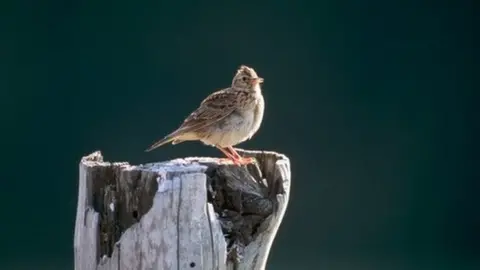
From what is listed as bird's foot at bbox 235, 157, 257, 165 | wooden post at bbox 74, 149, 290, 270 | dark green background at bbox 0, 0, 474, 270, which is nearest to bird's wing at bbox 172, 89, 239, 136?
bird's foot at bbox 235, 157, 257, 165

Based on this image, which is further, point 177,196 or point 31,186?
point 31,186

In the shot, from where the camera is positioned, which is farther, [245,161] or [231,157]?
[231,157]

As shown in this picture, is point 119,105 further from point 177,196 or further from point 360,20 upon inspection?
point 177,196

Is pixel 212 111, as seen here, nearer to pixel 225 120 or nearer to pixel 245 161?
pixel 225 120

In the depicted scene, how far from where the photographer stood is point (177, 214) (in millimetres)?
4195

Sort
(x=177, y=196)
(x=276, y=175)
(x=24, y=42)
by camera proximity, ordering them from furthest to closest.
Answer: (x=24, y=42), (x=276, y=175), (x=177, y=196)

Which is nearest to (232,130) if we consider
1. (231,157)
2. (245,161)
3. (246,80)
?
(246,80)

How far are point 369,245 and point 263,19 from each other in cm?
171

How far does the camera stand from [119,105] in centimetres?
1002

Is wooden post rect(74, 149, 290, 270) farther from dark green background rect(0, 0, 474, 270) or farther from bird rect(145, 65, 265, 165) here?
dark green background rect(0, 0, 474, 270)

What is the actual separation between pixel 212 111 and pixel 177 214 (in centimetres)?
201

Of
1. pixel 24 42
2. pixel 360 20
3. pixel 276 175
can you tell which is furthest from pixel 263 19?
pixel 276 175

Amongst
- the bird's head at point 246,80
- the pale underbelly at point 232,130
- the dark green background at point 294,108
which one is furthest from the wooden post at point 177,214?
the dark green background at point 294,108

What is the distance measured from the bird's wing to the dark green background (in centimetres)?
367
